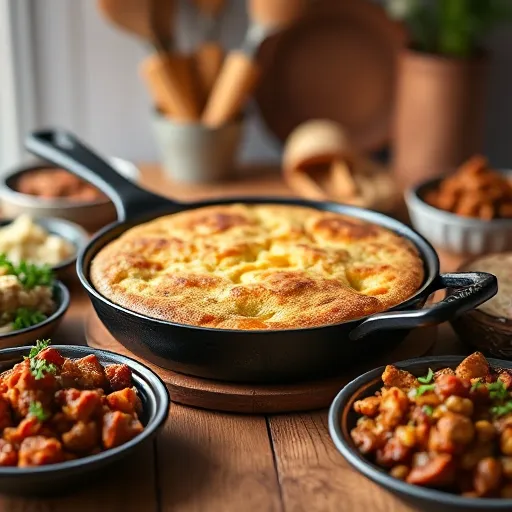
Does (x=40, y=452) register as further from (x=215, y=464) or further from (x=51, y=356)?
(x=215, y=464)

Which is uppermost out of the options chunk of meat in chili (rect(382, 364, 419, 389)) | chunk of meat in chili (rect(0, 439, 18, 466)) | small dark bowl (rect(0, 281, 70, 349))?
chunk of meat in chili (rect(382, 364, 419, 389))

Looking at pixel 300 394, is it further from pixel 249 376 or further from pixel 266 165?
pixel 266 165

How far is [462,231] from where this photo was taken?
2381mm

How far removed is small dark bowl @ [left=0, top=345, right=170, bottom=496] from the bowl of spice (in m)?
0.99

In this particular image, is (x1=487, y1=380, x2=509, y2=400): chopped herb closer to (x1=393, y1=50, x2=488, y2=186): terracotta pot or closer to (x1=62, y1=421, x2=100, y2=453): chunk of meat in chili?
(x1=62, y1=421, x2=100, y2=453): chunk of meat in chili

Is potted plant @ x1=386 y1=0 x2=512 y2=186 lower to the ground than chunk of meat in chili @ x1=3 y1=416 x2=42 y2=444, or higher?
higher

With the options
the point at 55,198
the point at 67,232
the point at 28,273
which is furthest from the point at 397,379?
the point at 55,198

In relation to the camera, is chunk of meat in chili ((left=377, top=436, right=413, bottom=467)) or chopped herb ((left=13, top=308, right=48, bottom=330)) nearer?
chunk of meat in chili ((left=377, top=436, right=413, bottom=467))

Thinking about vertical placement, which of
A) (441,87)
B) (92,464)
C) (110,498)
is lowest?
(110,498)

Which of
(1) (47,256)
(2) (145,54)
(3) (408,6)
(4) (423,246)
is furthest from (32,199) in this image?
(3) (408,6)

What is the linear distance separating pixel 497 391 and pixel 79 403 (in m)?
0.65

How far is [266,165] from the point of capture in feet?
10.7

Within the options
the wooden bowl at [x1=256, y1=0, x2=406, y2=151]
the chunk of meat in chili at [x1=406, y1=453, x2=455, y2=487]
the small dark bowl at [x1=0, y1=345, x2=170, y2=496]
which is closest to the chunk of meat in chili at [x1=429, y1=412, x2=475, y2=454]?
the chunk of meat in chili at [x1=406, y1=453, x2=455, y2=487]

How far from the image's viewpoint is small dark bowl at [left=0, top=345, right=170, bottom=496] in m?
1.31
